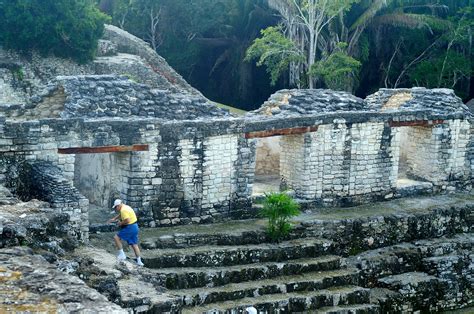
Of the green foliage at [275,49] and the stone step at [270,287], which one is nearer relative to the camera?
the stone step at [270,287]

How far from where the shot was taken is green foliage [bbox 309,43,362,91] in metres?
24.8

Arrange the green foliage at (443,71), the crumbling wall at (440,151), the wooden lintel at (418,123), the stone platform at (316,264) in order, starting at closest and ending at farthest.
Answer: the stone platform at (316,264) < the wooden lintel at (418,123) < the crumbling wall at (440,151) < the green foliage at (443,71)

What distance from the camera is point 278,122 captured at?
1361 centimetres

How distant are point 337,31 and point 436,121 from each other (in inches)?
468

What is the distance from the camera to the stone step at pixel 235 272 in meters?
11.0

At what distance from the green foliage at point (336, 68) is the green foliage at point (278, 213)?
12.5 metres

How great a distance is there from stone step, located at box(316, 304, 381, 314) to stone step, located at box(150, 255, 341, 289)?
81 cm

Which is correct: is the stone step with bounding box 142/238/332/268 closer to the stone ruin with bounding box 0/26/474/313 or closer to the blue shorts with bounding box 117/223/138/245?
the stone ruin with bounding box 0/26/474/313

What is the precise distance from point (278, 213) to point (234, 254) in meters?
1.21

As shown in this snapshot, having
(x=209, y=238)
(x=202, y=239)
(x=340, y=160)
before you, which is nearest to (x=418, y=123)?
(x=340, y=160)

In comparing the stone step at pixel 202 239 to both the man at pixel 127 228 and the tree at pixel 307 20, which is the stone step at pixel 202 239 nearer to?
the man at pixel 127 228

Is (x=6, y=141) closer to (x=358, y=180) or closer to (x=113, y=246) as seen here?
(x=113, y=246)

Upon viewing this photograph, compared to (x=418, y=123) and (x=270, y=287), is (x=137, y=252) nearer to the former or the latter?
(x=270, y=287)

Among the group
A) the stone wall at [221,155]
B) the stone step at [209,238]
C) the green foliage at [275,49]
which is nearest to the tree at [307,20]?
the green foliage at [275,49]
